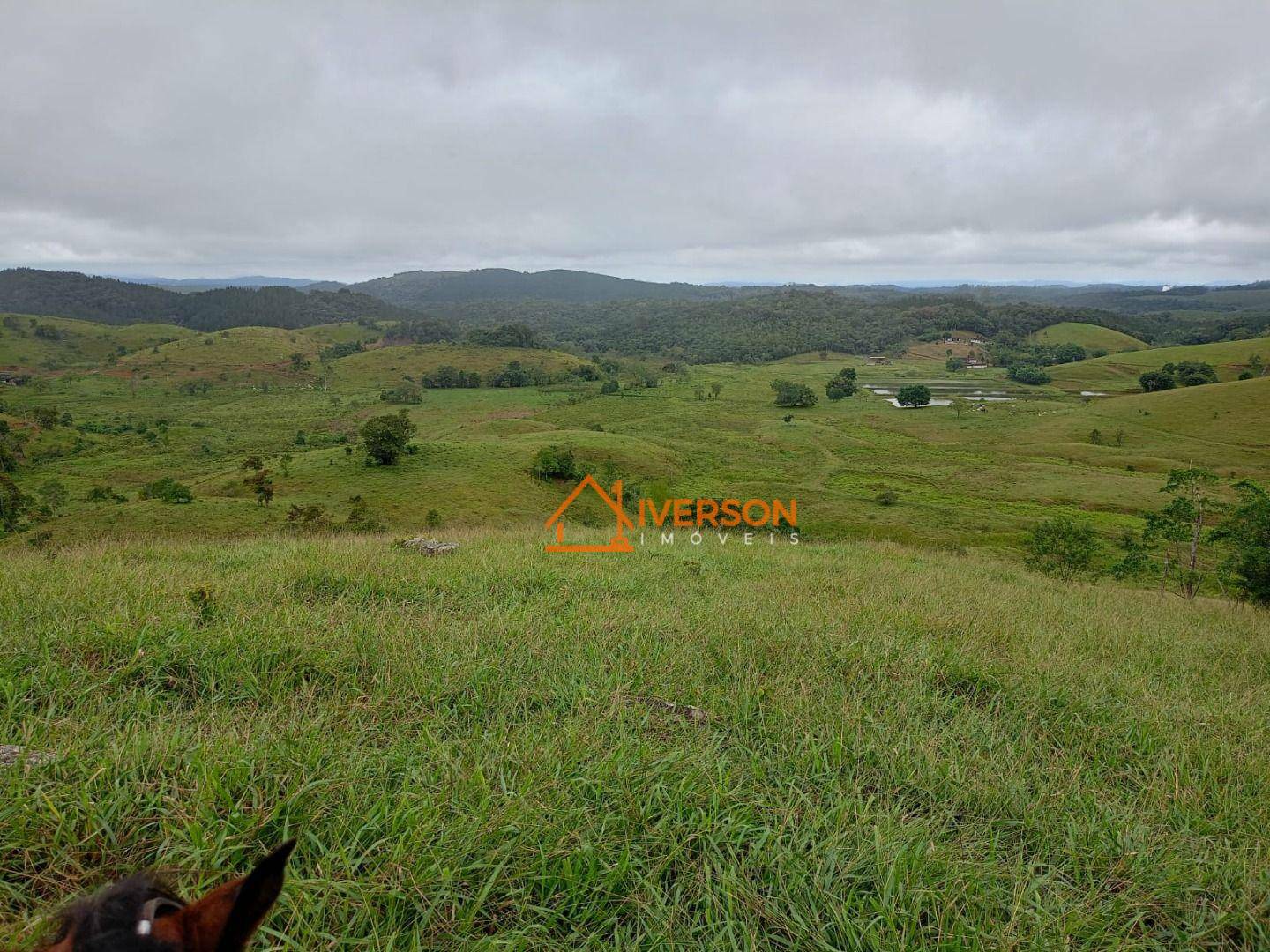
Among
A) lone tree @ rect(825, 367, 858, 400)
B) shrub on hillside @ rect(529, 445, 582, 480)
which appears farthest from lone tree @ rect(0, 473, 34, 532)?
lone tree @ rect(825, 367, 858, 400)

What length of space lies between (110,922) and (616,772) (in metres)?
2.31

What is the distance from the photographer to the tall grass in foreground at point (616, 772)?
2260 millimetres

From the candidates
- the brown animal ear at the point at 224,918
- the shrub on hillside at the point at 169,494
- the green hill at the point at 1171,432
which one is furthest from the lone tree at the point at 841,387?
the brown animal ear at the point at 224,918

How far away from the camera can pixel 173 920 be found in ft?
3.17

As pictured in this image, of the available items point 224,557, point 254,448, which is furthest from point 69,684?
point 254,448

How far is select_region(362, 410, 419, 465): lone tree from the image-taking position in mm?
55219

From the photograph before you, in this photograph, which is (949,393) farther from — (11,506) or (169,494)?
(11,506)

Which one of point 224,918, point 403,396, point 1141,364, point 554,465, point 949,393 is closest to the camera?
point 224,918

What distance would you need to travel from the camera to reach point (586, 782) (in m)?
2.89

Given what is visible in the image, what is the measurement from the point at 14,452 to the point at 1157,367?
597 feet

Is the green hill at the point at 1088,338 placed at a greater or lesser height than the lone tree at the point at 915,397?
greater

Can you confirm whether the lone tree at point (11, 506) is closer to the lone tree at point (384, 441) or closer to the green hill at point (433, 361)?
the lone tree at point (384, 441)

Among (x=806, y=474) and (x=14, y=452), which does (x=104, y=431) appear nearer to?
(x=14, y=452)

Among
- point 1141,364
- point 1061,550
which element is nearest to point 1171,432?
point 1141,364
